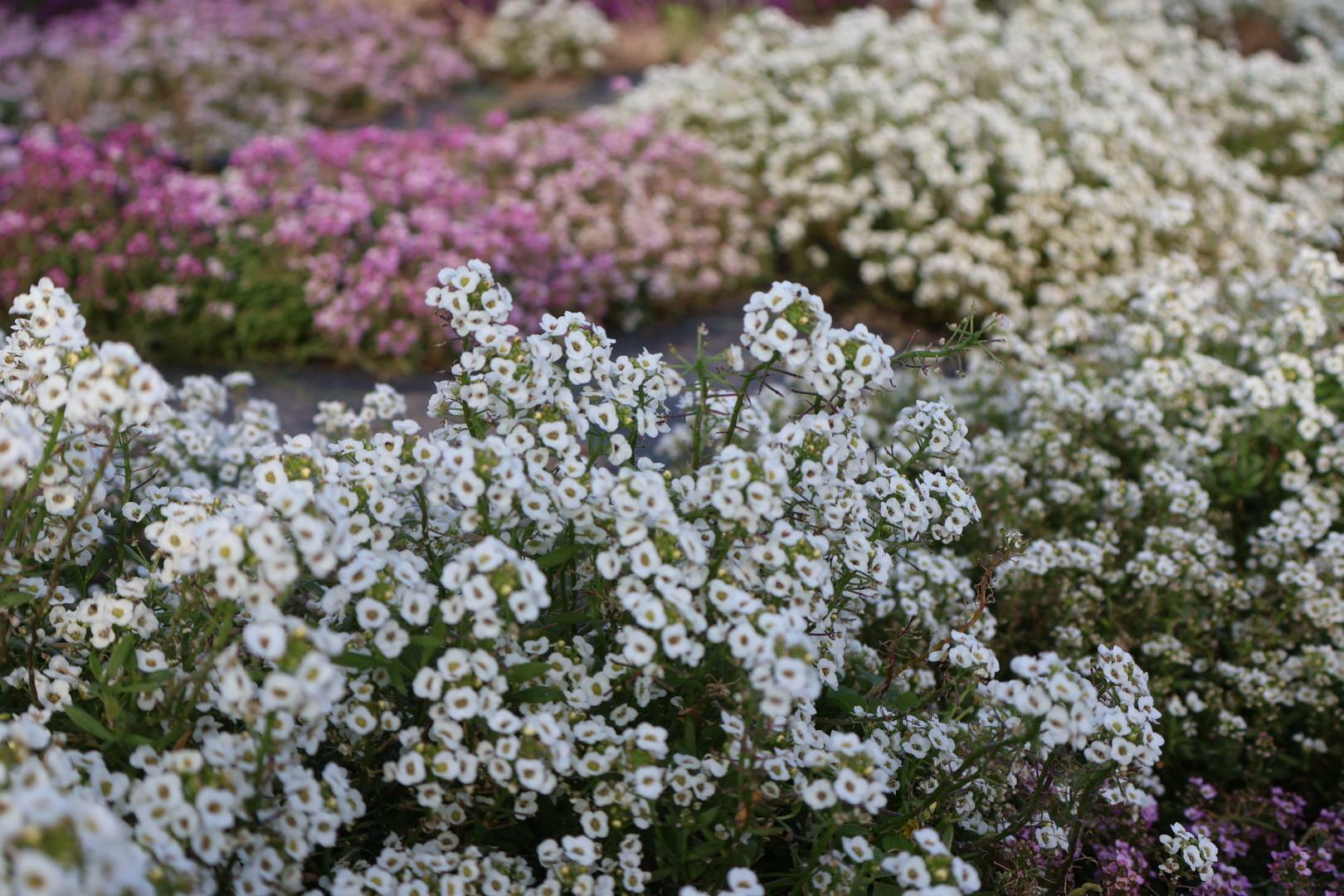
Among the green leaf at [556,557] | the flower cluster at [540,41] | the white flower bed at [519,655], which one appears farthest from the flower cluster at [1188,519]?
the flower cluster at [540,41]

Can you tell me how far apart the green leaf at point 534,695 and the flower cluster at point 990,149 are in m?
3.61

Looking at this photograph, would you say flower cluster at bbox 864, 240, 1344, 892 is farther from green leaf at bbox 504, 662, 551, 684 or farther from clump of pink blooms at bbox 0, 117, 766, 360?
clump of pink blooms at bbox 0, 117, 766, 360

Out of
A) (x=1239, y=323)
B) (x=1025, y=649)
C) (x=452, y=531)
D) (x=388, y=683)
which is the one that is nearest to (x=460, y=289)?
(x=452, y=531)

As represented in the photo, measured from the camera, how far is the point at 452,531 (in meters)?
2.19

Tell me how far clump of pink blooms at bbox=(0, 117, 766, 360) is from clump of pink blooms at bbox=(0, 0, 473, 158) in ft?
5.51

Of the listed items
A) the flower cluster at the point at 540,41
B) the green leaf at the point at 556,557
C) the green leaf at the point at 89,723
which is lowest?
the flower cluster at the point at 540,41

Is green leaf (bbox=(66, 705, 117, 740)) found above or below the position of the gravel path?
above

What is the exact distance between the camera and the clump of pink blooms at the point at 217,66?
725cm

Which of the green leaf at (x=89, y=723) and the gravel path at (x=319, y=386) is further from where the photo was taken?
the gravel path at (x=319, y=386)

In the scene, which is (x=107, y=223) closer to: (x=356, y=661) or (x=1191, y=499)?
(x=356, y=661)

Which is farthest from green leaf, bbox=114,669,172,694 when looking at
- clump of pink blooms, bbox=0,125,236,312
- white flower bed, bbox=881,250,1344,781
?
clump of pink blooms, bbox=0,125,236,312

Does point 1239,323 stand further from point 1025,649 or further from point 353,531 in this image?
point 353,531

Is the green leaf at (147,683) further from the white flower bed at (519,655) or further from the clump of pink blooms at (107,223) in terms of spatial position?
the clump of pink blooms at (107,223)

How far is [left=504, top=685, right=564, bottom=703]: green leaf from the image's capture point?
191 cm
